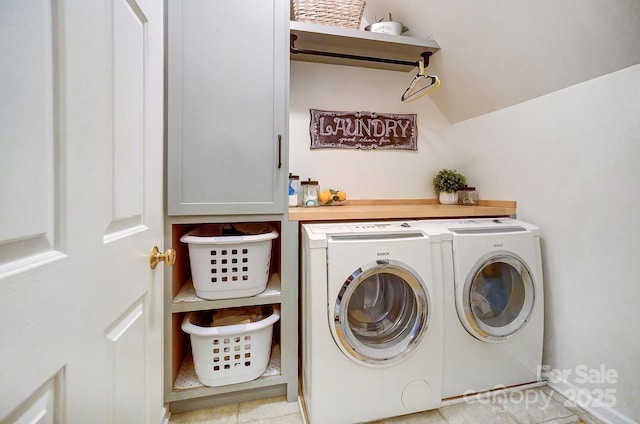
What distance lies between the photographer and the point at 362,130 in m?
2.13

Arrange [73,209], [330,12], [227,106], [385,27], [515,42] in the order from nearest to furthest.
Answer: [73,209]
[227,106]
[515,42]
[330,12]
[385,27]

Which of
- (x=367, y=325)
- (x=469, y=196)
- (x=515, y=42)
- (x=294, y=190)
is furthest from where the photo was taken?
(x=469, y=196)

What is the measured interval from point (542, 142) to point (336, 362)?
174 centimetres

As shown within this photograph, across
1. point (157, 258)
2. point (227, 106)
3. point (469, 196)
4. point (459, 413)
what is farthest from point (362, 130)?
point (459, 413)

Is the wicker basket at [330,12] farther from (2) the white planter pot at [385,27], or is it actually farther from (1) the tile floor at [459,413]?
(1) the tile floor at [459,413]

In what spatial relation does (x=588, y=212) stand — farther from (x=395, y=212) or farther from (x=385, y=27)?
(x=385, y=27)

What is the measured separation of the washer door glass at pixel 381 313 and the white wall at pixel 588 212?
36.3 inches

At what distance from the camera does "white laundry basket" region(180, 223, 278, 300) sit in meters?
1.28

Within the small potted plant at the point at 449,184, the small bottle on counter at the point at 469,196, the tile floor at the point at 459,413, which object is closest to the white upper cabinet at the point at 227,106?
the tile floor at the point at 459,413

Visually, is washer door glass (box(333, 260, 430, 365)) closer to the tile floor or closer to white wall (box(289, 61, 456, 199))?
the tile floor

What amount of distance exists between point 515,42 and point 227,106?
1.65 meters

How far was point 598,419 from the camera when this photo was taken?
1299 mm

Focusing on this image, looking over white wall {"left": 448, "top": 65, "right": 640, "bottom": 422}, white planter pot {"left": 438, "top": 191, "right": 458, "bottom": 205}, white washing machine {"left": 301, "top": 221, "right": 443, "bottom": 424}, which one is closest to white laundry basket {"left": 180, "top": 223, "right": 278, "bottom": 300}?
white washing machine {"left": 301, "top": 221, "right": 443, "bottom": 424}

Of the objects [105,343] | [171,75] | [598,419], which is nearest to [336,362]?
[105,343]
